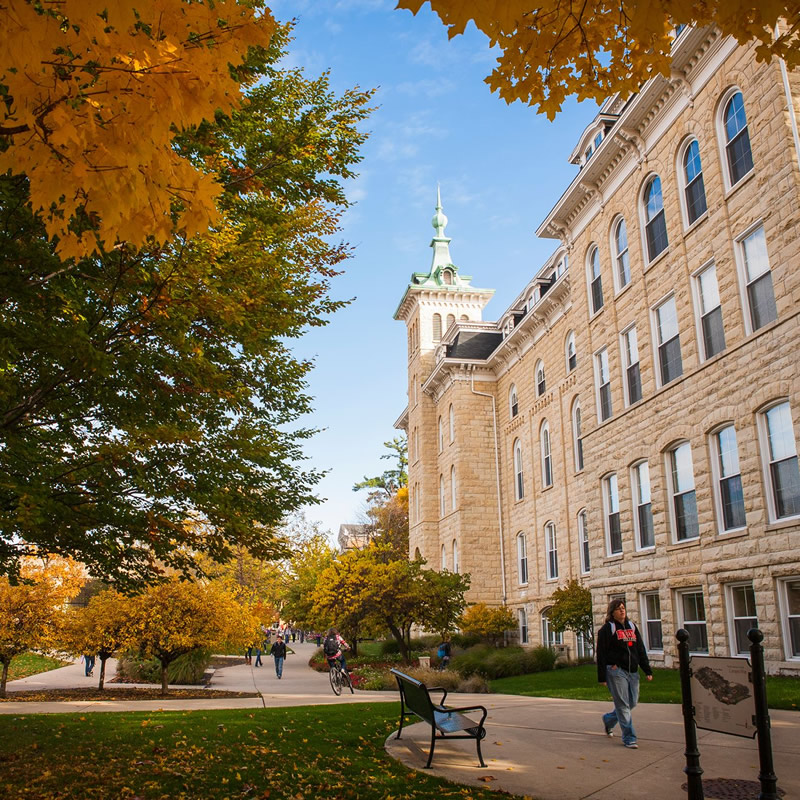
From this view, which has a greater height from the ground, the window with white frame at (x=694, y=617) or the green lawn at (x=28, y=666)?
the window with white frame at (x=694, y=617)

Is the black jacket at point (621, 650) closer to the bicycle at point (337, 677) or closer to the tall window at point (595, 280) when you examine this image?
the bicycle at point (337, 677)

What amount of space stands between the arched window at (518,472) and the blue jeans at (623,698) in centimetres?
2523

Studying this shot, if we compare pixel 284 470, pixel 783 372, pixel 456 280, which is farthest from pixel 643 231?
pixel 456 280

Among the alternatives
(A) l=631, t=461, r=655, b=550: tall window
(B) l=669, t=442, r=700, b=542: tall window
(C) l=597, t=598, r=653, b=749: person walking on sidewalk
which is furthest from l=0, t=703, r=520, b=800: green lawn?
(A) l=631, t=461, r=655, b=550: tall window

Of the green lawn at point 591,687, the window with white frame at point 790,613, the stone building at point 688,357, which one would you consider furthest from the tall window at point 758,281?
the green lawn at point 591,687

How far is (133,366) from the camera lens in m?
8.09

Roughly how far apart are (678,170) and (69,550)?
15.7 m

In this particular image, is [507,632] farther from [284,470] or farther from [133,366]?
[133,366]

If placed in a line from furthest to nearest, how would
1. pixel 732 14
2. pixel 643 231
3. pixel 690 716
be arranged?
1. pixel 643 231
2. pixel 690 716
3. pixel 732 14

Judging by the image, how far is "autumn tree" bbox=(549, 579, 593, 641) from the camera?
77.1 feet

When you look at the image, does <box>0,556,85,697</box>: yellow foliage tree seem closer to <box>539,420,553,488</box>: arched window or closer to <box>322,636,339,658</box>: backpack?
<box>322,636,339,658</box>: backpack

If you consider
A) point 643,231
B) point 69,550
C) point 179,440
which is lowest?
point 69,550

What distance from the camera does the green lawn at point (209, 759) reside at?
6.53 m

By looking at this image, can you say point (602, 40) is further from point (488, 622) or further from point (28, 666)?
point (28, 666)
